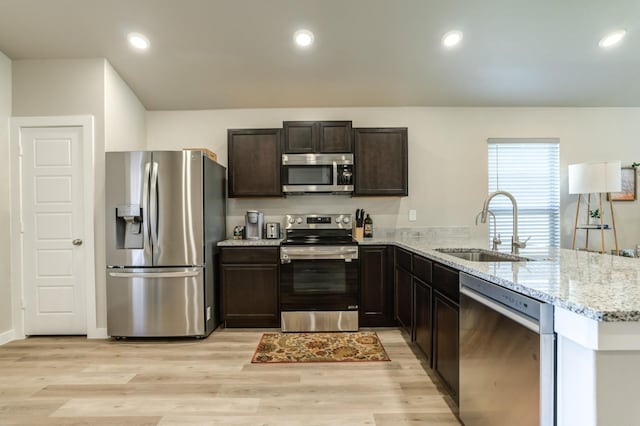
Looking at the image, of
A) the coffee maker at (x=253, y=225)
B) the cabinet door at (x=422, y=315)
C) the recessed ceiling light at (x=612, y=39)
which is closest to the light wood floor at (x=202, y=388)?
the cabinet door at (x=422, y=315)

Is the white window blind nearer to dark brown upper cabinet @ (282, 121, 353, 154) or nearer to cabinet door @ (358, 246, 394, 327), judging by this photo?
cabinet door @ (358, 246, 394, 327)

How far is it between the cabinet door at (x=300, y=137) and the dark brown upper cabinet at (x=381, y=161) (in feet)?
1.56

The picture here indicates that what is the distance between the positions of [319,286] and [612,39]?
354 centimetres

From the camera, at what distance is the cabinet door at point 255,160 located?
348 cm

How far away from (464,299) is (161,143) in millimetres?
3678

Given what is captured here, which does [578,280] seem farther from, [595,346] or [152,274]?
[152,274]

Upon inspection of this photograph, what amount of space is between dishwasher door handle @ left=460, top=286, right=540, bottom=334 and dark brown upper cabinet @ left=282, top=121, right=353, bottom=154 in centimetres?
215

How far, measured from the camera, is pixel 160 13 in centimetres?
260

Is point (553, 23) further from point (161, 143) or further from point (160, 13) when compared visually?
point (161, 143)

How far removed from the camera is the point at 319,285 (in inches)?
124

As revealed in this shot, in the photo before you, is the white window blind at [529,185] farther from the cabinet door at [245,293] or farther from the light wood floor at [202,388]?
the cabinet door at [245,293]

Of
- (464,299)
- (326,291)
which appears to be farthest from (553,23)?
(326,291)

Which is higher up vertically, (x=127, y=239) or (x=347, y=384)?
(x=127, y=239)

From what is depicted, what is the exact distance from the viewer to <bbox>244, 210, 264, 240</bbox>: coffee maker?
3.53 meters
